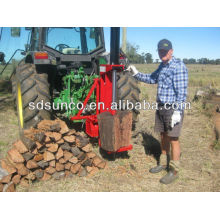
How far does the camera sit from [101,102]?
3.55 metres

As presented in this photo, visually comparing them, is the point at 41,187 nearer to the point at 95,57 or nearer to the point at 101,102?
the point at 101,102

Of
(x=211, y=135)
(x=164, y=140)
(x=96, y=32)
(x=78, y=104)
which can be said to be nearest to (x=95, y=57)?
(x=96, y=32)

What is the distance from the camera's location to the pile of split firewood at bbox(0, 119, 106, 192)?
2947mm

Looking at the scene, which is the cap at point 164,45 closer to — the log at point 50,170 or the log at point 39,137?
the log at point 39,137

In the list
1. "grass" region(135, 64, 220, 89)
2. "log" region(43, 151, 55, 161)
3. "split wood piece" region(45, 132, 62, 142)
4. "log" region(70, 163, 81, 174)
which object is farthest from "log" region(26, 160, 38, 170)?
"grass" region(135, 64, 220, 89)

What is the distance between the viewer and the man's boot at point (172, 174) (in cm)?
312

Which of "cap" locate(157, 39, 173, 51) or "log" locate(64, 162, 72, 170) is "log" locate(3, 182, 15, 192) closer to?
"log" locate(64, 162, 72, 170)

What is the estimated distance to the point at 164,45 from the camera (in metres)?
3.05

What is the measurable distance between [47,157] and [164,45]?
2.15 metres

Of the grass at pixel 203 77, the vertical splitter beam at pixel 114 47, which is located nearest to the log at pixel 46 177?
the vertical splitter beam at pixel 114 47

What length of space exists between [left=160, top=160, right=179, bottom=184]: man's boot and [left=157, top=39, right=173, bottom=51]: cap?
5.06 ft

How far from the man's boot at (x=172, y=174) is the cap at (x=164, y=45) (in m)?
1.54

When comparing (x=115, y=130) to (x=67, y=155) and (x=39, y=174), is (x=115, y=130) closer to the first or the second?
(x=67, y=155)

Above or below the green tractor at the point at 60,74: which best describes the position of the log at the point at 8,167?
below
